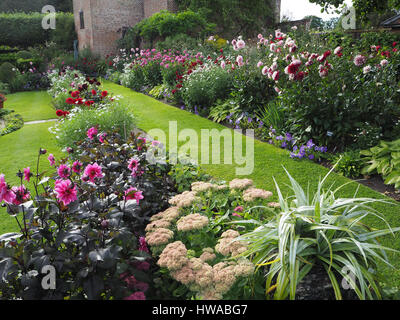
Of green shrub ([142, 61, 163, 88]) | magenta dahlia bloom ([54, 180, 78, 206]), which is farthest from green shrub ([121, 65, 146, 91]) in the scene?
magenta dahlia bloom ([54, 180, 78, 206])

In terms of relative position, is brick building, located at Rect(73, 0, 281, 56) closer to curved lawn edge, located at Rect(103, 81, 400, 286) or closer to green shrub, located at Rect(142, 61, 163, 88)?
green shrub, located at Rect(142, 61, 163, 88)

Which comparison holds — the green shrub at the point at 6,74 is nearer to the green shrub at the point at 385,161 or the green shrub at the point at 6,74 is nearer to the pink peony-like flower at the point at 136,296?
the green shrub at the point at 385,161

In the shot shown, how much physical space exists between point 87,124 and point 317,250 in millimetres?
3973

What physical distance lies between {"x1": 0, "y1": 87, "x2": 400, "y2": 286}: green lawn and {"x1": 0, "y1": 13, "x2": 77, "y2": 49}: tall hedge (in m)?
13.7

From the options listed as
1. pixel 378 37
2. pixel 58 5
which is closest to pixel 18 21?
pixel 58 5

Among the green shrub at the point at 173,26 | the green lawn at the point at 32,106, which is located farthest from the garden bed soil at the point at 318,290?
the green shrub at the point at 173,26

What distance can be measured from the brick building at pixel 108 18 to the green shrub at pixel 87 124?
12.8m

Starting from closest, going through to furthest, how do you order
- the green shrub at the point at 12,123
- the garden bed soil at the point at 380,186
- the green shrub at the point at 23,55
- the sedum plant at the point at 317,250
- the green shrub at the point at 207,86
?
the sedum plant at the point at 317,250 → the garden bed soil at the point at 380,186 → the green shrub at the point at 12,123 → the green shrub at the point at 207,86 → the green shrub at the point at 23,55

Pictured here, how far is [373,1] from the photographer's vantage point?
23.3 feet

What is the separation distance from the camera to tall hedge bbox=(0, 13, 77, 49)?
63.7ft

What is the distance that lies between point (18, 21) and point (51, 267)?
22757 mm

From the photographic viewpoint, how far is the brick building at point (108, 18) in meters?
16.8

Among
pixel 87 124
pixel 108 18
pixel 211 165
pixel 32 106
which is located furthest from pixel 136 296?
pixel 108 18

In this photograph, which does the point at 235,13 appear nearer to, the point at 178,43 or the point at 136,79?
the point at 178,43
